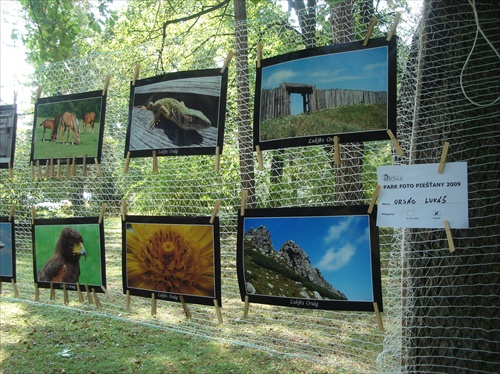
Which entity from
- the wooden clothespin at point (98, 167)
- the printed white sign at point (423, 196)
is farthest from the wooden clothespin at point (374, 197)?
the wooden clothespin at point (98, 167)

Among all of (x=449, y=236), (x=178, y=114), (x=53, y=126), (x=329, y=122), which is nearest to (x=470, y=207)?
(x=449, y=236)

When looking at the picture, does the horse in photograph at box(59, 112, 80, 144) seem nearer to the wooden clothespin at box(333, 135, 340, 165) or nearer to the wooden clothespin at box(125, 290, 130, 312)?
the wooden clothespin at box(125, 290, 130, 312)

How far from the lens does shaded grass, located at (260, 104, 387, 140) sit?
75.5 inches

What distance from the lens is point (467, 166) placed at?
1719 mm

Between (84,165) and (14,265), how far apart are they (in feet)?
3.18

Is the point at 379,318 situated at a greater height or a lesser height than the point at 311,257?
lesser

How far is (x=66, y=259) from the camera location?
2928 mm

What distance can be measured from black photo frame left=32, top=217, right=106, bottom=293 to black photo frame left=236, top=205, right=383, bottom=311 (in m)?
1.02

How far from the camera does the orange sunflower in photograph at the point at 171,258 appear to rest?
2.42m

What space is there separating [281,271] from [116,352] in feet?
7.25

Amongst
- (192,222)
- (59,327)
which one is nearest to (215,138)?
(192,222)

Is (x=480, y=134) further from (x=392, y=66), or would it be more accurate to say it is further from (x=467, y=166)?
(x=392, y=66)

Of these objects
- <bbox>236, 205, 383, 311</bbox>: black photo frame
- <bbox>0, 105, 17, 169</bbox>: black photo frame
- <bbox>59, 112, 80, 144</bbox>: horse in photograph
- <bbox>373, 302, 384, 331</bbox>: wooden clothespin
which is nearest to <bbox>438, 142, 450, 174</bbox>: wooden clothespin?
<bbox>236, 205, 383, 311</bbox>: black photo frame

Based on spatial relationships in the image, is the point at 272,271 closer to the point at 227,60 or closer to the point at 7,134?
the point at 227,60
